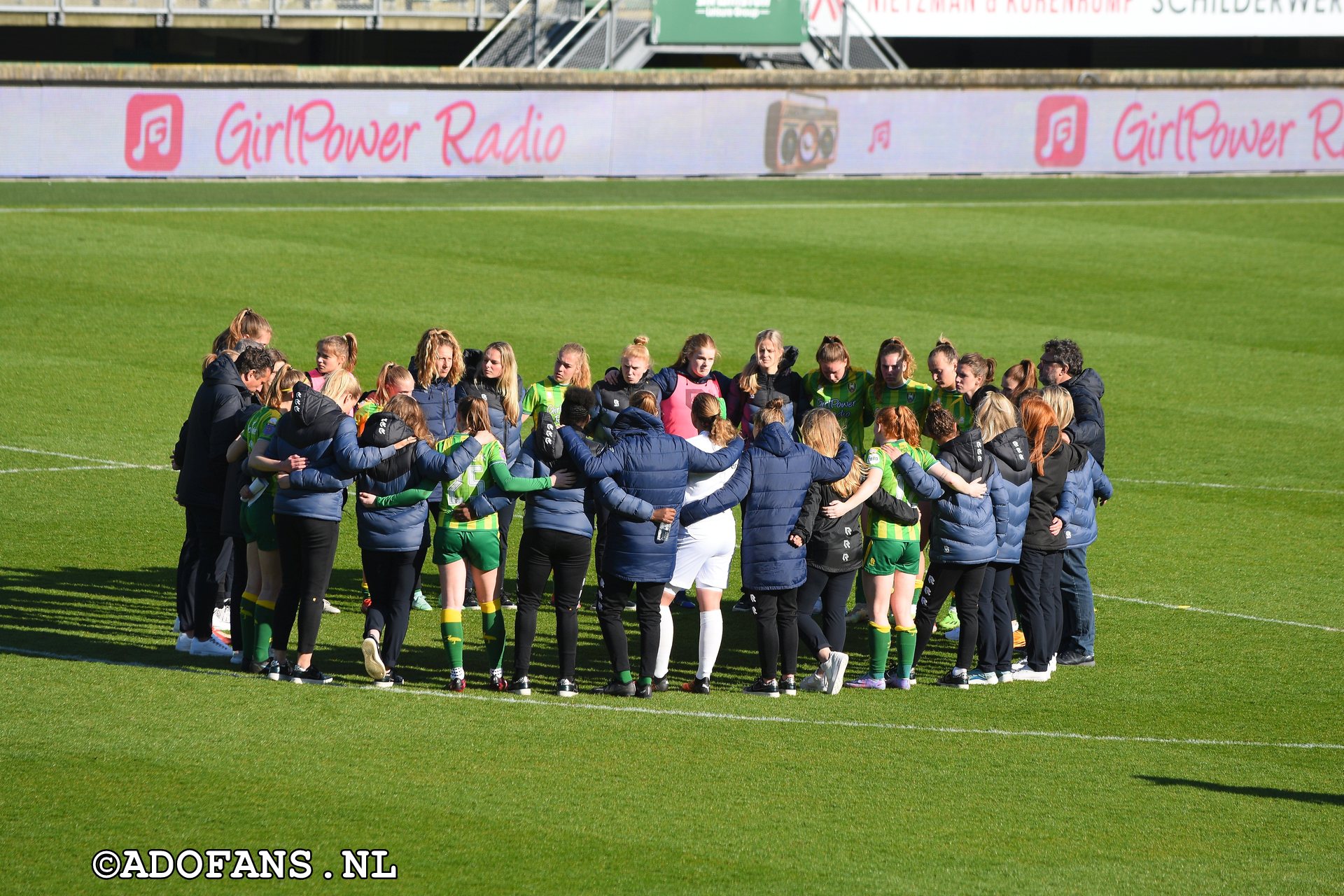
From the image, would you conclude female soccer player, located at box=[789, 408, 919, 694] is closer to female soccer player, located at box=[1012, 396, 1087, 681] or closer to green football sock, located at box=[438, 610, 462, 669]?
female soccer player, located at box=[1012, 396, 1087, 681]

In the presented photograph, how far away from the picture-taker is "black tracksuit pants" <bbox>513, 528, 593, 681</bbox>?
9.23 metres

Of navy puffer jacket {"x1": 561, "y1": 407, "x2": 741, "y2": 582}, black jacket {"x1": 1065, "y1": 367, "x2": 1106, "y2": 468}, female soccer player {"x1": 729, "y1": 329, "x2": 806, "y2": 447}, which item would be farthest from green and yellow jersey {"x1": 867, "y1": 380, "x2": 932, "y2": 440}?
navy puffer jacket {"x1": 561, "y1": 407, "x2": 741, "y2": 582}

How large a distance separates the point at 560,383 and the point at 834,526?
2238 millimetres

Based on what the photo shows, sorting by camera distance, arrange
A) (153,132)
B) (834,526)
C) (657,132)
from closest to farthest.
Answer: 1. (834,526)
2. (153,132)
3. (657,132)

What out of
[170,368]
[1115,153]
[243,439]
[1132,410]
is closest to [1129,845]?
[243,439]

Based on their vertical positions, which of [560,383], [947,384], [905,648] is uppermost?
[947,384]

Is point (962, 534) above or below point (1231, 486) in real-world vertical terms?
below

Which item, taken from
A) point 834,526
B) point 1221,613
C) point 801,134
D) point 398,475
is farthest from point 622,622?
point 801,134

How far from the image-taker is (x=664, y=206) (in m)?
29.8

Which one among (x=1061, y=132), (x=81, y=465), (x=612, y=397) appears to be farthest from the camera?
(x=1061, y=132)

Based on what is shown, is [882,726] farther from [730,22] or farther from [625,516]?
[730,22]

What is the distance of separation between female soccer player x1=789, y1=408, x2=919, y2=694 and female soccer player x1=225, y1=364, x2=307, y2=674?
280 cm

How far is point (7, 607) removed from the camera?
36.5ft

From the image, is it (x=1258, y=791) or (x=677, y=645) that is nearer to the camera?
(x=1258, y=791)
